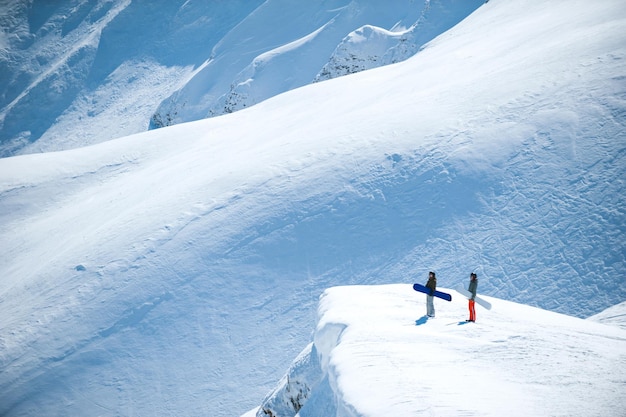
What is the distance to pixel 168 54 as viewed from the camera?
9362 centimetres

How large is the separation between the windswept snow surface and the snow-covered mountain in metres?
36.1

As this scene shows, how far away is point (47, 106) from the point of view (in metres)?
85.9

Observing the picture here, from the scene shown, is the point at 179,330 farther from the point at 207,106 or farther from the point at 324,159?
the point at 207,106

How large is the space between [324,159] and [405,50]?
3919 centimetres

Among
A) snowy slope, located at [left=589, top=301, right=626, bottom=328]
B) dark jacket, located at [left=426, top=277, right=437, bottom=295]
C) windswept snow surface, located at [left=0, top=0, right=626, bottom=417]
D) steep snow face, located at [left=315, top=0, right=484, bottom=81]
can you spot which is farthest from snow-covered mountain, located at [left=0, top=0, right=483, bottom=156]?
dark jacket, located at [left=426, top=277, right=437, bottom=295]

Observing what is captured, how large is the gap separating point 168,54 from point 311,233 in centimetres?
7967

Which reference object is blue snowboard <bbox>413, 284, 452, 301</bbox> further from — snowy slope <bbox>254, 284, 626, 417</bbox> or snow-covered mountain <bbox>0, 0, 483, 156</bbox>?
snow-covered mountain <bbox>0, 0, 483, 156</bbox>

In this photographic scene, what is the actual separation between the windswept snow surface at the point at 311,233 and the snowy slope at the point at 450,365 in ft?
21.5

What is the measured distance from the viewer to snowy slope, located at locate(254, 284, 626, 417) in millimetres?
7754

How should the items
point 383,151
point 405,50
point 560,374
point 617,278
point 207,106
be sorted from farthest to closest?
point 207,106 < point 405,50 < point 383,151 < point 617,278 < point 560,374

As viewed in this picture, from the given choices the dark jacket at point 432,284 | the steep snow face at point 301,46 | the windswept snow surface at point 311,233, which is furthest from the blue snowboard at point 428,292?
the steep snow face at point 301,46

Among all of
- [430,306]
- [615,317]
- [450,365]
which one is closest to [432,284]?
[430,306]

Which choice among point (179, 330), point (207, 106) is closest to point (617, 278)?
point (179, 330)

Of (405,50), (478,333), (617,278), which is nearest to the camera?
(478,333)
